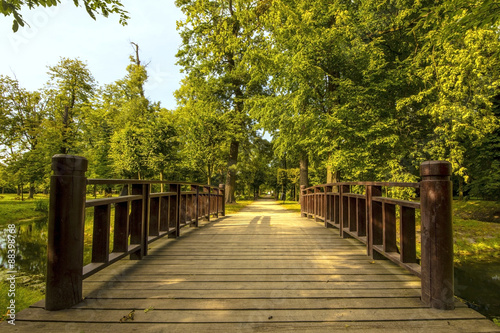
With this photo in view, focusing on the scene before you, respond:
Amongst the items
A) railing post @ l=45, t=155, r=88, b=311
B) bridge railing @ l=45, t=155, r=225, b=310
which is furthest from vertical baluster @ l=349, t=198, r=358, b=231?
railing post @ l=45, t=155, r=88, b=311

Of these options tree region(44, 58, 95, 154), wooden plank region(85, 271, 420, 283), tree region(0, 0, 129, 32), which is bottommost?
wooden plank region(85, 271, 420, 283)

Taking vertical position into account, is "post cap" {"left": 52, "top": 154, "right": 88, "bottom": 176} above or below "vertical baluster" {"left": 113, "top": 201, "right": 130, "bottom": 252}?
above

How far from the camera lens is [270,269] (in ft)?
9.86

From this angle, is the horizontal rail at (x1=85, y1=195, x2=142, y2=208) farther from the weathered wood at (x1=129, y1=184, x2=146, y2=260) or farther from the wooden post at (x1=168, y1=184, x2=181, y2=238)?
the wooden post at (x1=168, y1=184, x2=181, y2=238)

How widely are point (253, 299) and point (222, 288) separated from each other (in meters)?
0.37

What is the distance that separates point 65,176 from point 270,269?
2.17 metres

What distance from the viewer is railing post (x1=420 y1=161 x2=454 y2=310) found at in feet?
6.55

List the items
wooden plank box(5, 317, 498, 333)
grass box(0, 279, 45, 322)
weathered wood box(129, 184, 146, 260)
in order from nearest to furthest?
wooden plank box(5, 317, 498, 333), grass box(0, 279, 45, 322), weathered wood box(129, 184, 146, 260)

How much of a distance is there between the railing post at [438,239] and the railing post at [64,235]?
2669 mm

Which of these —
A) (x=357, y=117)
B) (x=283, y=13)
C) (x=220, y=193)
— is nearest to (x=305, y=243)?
(x=220, y=193)

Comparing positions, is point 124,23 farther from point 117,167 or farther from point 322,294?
point 117,167

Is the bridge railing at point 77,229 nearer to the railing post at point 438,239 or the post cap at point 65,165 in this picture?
the post cap at point 65,165

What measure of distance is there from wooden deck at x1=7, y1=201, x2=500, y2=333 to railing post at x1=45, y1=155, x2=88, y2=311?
13 cm

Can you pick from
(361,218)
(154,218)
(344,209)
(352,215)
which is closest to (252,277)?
(154,218)
